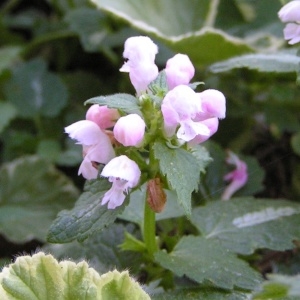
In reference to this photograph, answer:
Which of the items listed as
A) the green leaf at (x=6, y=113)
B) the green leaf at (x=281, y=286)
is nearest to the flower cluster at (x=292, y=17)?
the green leaf at (x=281, y=286)

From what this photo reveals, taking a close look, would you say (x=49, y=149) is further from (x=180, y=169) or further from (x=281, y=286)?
(x=281, y=286)

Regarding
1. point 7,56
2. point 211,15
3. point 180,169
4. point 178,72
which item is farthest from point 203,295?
point 7,56

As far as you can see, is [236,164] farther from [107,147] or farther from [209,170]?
[107,147]

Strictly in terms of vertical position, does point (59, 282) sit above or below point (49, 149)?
above

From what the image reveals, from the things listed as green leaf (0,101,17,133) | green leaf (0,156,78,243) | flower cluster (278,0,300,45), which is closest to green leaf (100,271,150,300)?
flower cluster (278,0,300,45)

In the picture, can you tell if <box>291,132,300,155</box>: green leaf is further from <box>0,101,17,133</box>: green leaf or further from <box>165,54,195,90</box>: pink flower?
<box>0,101,17,133</box>: green leaf
